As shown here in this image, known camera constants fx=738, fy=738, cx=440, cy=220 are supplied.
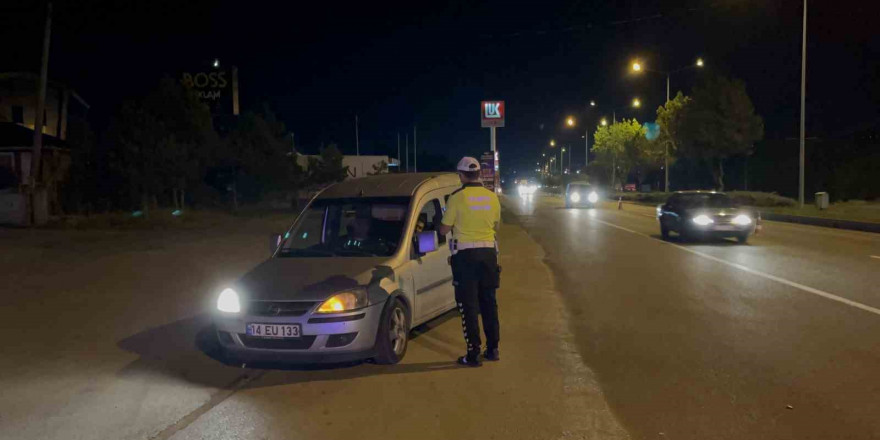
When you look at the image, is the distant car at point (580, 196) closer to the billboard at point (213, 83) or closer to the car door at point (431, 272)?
the billboard at point (213, 83)

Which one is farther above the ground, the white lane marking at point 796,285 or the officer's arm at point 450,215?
the officer's arm at point 450,215

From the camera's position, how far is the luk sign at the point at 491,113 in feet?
93.4

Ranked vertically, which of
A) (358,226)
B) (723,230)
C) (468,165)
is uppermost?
(468,165)

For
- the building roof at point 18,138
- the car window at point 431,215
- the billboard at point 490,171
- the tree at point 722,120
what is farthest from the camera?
the tree at point 722,120

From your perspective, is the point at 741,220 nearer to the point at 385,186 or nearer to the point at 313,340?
the point at 385,186

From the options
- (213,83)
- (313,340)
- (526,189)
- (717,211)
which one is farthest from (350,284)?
(526,189)

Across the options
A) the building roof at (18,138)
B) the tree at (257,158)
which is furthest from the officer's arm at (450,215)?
the tree at (257,158)

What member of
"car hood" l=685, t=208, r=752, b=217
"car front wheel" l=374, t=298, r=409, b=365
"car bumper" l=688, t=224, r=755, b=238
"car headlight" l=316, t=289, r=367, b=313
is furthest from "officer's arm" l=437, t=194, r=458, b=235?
"car hood" l=685, t=208, r=752, b=217

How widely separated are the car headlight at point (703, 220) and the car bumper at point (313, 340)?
13968 mm

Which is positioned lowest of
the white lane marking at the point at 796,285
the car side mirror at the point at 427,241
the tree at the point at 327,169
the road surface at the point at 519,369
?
the road surface at the point at 519,369

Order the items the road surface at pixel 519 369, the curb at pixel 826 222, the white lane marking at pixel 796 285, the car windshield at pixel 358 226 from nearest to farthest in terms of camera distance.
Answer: the road surface at pixel 519 369, the car windshield at pixel 358 226, the white lane marking at pixel 796 285, the curb at pixel 826 222

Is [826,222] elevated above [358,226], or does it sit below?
below

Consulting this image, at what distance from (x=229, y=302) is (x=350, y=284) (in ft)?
3.71

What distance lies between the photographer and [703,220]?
61.0 feet
